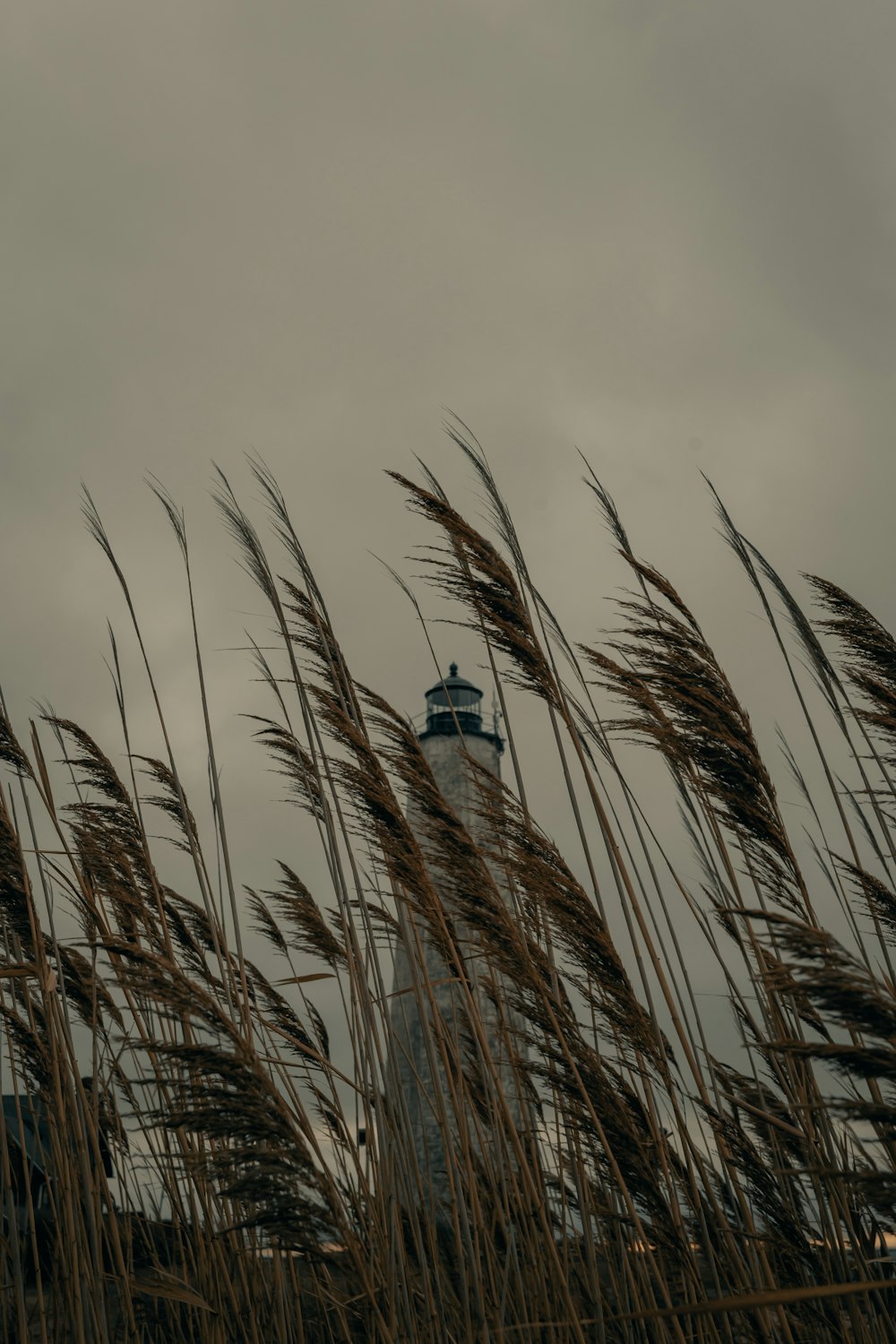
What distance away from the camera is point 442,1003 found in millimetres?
11562

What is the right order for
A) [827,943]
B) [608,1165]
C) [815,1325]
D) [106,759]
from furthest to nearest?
[106,759]
[608,1165]
[815,1325]
[827,943]

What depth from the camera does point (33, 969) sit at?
2.05 metres

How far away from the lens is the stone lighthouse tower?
2309mm

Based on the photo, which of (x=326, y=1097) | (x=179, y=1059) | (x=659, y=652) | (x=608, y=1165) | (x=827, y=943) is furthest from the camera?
(x=326, y=1097)

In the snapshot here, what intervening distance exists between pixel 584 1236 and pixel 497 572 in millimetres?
1497

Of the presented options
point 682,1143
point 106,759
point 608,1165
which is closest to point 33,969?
point 106,759

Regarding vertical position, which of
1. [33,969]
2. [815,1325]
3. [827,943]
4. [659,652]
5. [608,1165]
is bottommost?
[815,1325]

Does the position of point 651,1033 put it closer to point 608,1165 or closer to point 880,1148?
point 608,1165

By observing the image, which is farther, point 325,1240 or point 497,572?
point 497,572

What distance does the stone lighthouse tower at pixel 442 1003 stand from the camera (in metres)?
2.31

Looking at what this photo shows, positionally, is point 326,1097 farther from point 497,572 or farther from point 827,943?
point 827,943

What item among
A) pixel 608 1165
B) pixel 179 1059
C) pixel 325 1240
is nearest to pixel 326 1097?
pixel 608 1165

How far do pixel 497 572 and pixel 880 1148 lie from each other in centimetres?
152

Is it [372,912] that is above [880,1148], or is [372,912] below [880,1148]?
above
